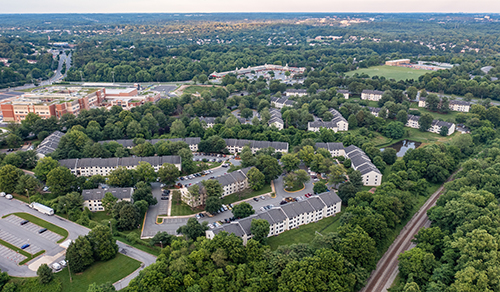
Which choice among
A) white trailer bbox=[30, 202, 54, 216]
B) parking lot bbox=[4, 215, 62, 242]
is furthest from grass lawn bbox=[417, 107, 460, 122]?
parking lot bbox=[4, 215, 62, 242]

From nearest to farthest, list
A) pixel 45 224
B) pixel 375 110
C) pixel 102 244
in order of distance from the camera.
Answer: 1. pixel 102 244
2. pixel 45 224
3. pixel 375 110

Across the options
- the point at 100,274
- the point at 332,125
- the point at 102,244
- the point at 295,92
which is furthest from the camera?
the point at 295,92

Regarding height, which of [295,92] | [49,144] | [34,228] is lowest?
[34,228]

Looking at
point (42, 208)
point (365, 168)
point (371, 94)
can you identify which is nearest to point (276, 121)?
point (365, 168)

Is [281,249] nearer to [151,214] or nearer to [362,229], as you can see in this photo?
[362,229]

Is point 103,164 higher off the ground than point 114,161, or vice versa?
point 114,161

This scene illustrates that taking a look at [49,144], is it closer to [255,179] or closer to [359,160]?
[255,179]

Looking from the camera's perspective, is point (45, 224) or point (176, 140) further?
point (176, 140)
